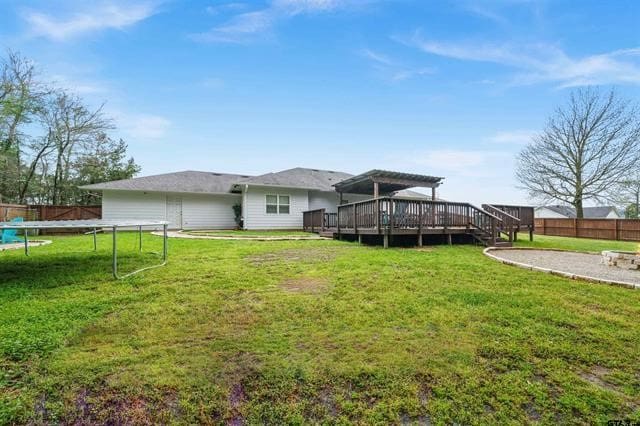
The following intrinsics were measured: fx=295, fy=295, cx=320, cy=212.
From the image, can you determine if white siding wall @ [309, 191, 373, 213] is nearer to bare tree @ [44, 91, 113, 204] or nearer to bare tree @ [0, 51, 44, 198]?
bare tree @ [44, 91, 113, 204]

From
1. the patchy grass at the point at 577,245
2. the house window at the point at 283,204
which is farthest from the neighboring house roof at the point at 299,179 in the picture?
the patchy grass at the point at 577,245

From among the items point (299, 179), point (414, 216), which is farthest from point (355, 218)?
point (299, 179)

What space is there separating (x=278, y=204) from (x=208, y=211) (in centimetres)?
468

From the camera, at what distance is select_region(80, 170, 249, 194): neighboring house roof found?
15.9 m

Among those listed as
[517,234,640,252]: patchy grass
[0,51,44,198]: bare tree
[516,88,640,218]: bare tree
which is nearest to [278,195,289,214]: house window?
[517,234,640,252]: patchy grass

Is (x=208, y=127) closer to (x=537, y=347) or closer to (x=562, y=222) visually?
(x=537, y=347)

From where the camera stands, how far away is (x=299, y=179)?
59.1 ft

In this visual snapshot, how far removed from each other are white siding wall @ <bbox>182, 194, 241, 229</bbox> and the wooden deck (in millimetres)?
9749

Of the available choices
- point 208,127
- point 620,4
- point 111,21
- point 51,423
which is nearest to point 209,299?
point 51,423

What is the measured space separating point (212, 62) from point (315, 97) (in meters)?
5.05

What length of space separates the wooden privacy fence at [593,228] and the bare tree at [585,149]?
2.61 metres

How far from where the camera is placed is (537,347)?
272 cm

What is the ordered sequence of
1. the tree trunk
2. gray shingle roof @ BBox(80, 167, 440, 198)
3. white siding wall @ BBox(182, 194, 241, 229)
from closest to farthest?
1. gray shingle roof @ BBox(80, 167, 440, 198)
2. white siding wall @ BBox(182, 194, 241, 229)
3. the tree trunk

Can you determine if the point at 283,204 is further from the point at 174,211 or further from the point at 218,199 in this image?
the point at 174,211
